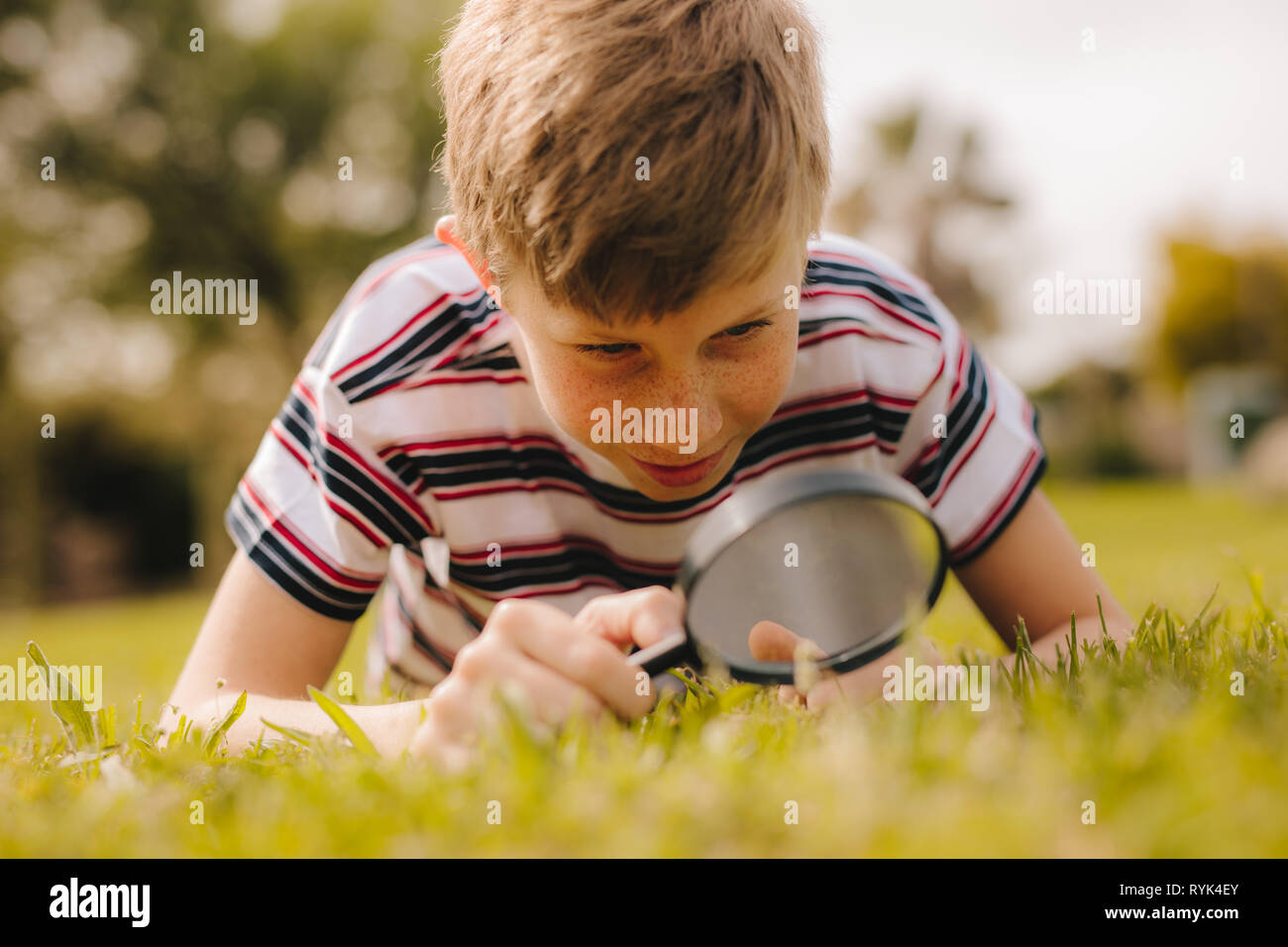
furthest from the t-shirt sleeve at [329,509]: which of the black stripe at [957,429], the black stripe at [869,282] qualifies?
the black stripe at [957,429]

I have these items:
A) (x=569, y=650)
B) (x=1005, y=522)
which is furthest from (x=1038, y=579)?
(x=569, y=650)

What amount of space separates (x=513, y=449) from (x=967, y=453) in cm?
130

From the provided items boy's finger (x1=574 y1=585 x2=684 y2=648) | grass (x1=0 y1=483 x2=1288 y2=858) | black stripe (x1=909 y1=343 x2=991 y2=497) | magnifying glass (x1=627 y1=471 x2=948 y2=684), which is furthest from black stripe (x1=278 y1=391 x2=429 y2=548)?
black stripe (x1=909 y1=343 x2=991 y2=497)

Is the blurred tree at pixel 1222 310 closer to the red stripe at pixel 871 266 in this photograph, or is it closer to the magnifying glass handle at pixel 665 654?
the red stripe at pixel 871 266

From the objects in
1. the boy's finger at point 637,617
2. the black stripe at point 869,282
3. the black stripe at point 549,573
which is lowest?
the boy's finger at point 637,617

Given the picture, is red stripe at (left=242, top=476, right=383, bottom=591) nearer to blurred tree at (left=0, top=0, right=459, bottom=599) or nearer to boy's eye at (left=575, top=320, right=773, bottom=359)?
boy's eye at (left=575, top=320, right=773, bottom=359)

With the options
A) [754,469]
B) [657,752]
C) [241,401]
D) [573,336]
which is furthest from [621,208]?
[241,401]

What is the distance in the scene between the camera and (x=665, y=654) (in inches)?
76.6

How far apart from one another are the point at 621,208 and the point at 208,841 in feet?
4.28

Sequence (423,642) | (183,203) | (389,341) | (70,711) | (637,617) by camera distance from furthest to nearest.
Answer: (183,203), (423,642), (389,341), (70,711), (637,617)

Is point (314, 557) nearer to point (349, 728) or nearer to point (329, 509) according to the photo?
point (329, 509)

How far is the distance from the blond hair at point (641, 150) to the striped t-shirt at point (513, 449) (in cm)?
73

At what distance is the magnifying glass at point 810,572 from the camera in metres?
1.84
